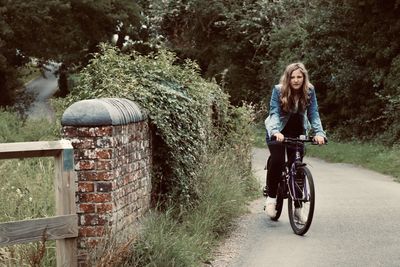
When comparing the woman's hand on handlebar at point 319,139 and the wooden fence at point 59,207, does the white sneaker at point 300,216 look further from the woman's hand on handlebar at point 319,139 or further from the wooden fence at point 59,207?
the wooden fence at point 59,207

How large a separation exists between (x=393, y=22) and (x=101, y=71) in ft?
49.1

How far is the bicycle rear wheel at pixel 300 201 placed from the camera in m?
7.55

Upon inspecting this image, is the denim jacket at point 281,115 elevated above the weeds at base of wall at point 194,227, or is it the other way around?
the denim jacket at point 281,115

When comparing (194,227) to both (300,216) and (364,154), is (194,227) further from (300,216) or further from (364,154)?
(364,154)

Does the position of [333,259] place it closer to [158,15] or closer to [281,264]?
[281,264]

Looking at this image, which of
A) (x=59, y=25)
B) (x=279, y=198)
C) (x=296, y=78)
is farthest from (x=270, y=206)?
(x=59, y=25)

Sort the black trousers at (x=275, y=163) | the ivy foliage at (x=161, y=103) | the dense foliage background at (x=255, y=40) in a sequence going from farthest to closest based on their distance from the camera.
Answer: the dense foliage background at (x=255, y=40) → the black trousers at (x=275, y=163) → the ivy foliage at (x=161, y=103)

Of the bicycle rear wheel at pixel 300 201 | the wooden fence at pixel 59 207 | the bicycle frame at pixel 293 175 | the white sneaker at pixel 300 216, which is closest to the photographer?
the wooden fence at pixel 59 207

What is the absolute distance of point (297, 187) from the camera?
7.85 metres

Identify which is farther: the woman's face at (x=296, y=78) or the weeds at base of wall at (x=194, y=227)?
the woman's face at (x=296, y=78)

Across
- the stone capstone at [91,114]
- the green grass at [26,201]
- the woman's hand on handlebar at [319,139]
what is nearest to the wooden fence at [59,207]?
the green grass at [26,201]

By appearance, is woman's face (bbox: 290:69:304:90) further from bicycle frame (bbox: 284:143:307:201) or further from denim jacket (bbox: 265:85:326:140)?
bicycle frame (bbox: 284:143:307:201)

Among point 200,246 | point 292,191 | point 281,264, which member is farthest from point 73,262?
point 292,191

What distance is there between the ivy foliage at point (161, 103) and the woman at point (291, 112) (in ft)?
2.98
